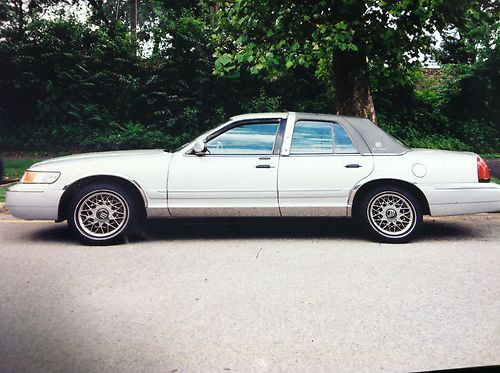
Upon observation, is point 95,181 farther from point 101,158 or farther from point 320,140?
point 320,140

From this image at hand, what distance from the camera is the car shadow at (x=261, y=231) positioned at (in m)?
6.61

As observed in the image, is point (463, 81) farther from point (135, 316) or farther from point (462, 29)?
point (135, 316)

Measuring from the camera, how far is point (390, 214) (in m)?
6.31

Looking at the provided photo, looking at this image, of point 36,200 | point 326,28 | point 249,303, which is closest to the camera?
point 249,303

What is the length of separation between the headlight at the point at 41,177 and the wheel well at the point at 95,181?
7.7 inches

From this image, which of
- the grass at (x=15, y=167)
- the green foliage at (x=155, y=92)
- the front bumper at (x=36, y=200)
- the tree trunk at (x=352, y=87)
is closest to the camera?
the front bumper at (x=36, y=200)

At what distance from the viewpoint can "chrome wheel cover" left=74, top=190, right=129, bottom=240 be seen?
20.3 feet

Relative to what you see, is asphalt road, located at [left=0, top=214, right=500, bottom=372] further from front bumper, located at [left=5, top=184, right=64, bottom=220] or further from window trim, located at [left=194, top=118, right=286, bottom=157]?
window trim, located at [left=194, top=118, right=286, bottom=157]

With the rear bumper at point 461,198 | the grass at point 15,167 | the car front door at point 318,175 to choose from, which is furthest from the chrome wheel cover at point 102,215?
the grass at point 15,167

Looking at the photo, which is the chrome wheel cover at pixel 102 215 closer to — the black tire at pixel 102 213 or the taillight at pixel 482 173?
the black tire at pixel 102 213

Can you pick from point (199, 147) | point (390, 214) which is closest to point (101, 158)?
point (199, 147)

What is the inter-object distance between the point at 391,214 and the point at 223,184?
1.95m

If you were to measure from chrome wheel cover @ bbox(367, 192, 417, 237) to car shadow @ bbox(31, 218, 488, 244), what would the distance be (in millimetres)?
288

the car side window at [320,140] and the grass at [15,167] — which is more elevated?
the car side window at [320,140]
